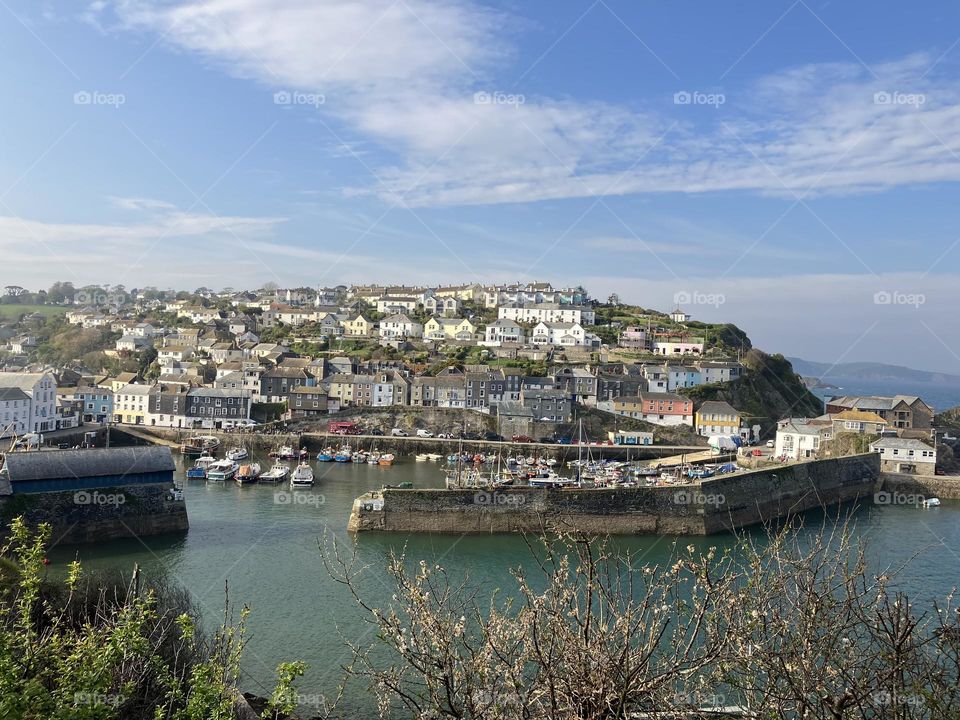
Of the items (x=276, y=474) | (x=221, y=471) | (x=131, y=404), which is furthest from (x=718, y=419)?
(x=131, y=404)

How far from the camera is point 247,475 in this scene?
896 inches

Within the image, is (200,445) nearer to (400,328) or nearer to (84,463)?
(84,463)

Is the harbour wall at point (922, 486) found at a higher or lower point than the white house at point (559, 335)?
lower

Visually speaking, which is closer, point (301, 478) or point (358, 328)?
point (301, 478)

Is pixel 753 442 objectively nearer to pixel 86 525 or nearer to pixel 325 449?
pixel 325 449

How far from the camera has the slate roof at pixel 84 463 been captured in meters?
14.7

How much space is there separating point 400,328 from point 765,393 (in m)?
24.0

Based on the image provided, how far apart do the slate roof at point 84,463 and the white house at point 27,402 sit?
11461mm

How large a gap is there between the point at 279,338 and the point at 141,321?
1377cm

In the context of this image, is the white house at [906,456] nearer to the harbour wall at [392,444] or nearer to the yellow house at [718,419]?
the harbour wall at [392,444]

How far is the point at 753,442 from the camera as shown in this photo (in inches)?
1259

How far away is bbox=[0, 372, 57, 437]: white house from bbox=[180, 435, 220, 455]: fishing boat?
5.18 metres


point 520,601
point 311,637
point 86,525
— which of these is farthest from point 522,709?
point 86,525

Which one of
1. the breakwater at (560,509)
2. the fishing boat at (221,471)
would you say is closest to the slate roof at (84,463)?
the breakwater at (560,509)
